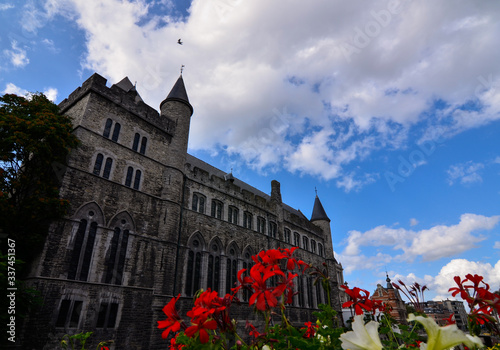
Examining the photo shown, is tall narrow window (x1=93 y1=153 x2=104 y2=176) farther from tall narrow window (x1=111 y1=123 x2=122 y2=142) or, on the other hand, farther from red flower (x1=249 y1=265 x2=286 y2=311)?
red flower (x1=249 y1=265 x2=286 y2=311)

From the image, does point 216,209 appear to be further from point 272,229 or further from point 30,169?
point 30,169

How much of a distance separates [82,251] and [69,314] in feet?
7.87

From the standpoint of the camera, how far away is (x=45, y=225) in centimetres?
1084

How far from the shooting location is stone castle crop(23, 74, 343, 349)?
35.6 ft

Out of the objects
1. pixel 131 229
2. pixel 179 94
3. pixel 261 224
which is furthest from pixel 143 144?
pixel 261 224

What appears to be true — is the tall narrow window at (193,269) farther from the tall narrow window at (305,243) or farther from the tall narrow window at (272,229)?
the tall narrow window at (305,243)

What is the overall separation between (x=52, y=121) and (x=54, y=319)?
8060 mm

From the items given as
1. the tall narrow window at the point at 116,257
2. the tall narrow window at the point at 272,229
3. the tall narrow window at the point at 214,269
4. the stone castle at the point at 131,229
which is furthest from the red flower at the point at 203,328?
the tall narrow window at the point at 272,229

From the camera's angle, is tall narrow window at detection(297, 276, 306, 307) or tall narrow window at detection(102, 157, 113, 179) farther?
tall narrow window at detection(297, 276, 306, 307)

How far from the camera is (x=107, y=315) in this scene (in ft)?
37.3

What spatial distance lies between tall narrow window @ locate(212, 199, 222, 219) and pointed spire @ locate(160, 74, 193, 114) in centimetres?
691

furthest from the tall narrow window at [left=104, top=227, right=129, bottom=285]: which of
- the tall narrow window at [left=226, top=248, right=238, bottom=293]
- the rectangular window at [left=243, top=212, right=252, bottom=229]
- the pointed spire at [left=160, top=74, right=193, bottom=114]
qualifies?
the pointed spire at [left=160, top=74, right=193, bottom=114]

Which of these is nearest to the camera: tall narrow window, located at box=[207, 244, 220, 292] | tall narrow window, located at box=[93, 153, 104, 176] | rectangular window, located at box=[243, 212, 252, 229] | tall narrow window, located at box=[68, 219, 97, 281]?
tall narrow window, located at box=[68, 219, 97, 281]

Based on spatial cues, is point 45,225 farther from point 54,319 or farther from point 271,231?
point 271,231
